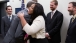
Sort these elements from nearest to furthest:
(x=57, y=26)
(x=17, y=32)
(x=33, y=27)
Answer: (x=33, y=27), (x=17, y=32), (x=57, y=26)

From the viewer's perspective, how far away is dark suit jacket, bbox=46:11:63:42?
10.5ft

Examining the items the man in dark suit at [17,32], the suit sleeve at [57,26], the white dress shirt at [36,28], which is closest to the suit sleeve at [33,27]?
the white dress shirt at [36,28]

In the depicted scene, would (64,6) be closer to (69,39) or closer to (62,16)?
(62,16)

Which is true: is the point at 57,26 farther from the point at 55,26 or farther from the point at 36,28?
the point at 36,28

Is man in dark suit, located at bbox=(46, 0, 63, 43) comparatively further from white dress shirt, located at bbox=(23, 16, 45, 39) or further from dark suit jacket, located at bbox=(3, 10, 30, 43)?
white dress shirt, located at bbox=(23, 16, 45, 39)

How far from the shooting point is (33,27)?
1.88 meters

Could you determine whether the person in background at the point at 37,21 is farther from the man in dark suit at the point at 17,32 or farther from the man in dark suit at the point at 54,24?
the man in dark suit at the point at 54,24

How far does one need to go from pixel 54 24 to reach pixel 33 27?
140cm

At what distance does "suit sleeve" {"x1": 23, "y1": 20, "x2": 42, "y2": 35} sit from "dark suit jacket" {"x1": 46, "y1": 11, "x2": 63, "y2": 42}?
1.28 metres

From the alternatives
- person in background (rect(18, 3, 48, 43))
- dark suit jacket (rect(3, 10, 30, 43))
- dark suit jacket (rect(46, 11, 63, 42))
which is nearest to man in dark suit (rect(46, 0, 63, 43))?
dark suit jacket (rect(46, 11, 63, 42))

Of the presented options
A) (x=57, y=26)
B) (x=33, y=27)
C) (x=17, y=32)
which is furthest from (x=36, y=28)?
(x=57, y=26)

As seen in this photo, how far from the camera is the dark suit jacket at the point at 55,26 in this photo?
10.5 ft

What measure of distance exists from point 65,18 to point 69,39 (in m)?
0.92

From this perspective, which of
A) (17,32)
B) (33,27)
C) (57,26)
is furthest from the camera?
(57,26)
